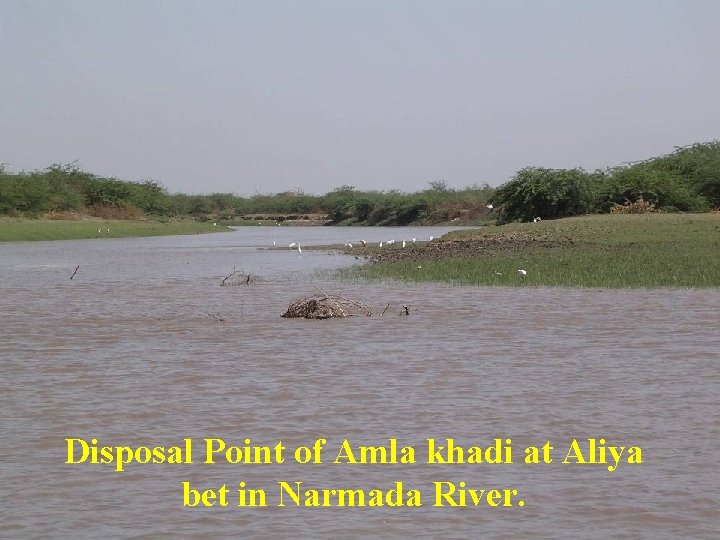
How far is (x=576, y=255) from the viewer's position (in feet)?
91.5

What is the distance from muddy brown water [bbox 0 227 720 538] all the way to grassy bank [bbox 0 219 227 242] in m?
32.8

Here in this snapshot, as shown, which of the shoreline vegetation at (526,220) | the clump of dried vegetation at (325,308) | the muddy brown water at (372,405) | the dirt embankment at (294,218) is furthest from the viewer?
the dirt embankment at (294,218)

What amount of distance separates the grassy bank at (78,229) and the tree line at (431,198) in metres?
3.28

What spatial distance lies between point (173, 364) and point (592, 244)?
20.8 metres

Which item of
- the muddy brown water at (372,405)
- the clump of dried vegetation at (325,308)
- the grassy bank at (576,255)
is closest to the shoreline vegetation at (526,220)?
the grassy bank at (576,255)

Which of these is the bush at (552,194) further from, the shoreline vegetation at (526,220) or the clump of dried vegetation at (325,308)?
the clump of dried vegetation at (325,308)

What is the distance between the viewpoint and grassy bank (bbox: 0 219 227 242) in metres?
51.3

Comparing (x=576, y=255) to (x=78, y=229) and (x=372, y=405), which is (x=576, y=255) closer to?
(x=372, y=405)

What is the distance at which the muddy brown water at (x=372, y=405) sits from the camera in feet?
22.1

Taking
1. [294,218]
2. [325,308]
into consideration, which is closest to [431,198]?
[294,218]

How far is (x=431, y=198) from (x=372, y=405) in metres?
77.4

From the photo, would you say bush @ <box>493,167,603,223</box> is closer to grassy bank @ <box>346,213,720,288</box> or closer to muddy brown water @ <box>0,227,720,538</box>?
grassy bank @ <box>346,213,720,288</box>

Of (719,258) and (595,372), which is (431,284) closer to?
(719,258)

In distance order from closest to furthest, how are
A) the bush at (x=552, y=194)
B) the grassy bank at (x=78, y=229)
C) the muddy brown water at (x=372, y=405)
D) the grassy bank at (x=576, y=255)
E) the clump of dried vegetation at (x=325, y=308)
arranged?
the muddy brown water at (x=372, y=405), the clump of dried vegetation at (x=325, y=308), the grassy bank at (x=576, y=255), the bush at (x=552, y=194), the grassy bank at (x=78, y=229)
